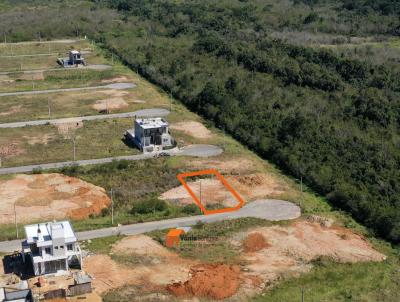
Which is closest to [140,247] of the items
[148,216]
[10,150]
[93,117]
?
[148,216]

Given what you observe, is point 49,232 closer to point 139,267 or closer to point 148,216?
point 139,267

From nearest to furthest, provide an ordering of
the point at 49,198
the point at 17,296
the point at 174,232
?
1. the point at 17,296
2. the point at 174,232
3. the point at 49,198

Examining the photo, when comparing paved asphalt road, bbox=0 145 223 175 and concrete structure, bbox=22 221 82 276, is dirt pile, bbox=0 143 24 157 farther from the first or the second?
concrete structure, bbox=22 221 82 276

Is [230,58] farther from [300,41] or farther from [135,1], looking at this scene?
[135,1]

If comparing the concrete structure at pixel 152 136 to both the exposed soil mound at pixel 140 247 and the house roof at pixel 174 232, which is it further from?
the exposed soil mound at pixel 140 247

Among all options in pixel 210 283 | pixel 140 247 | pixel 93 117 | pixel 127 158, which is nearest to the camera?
pixel 210 283

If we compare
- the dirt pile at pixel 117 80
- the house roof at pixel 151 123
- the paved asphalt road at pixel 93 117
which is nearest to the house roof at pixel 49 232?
the house roof at pixel 151 123
